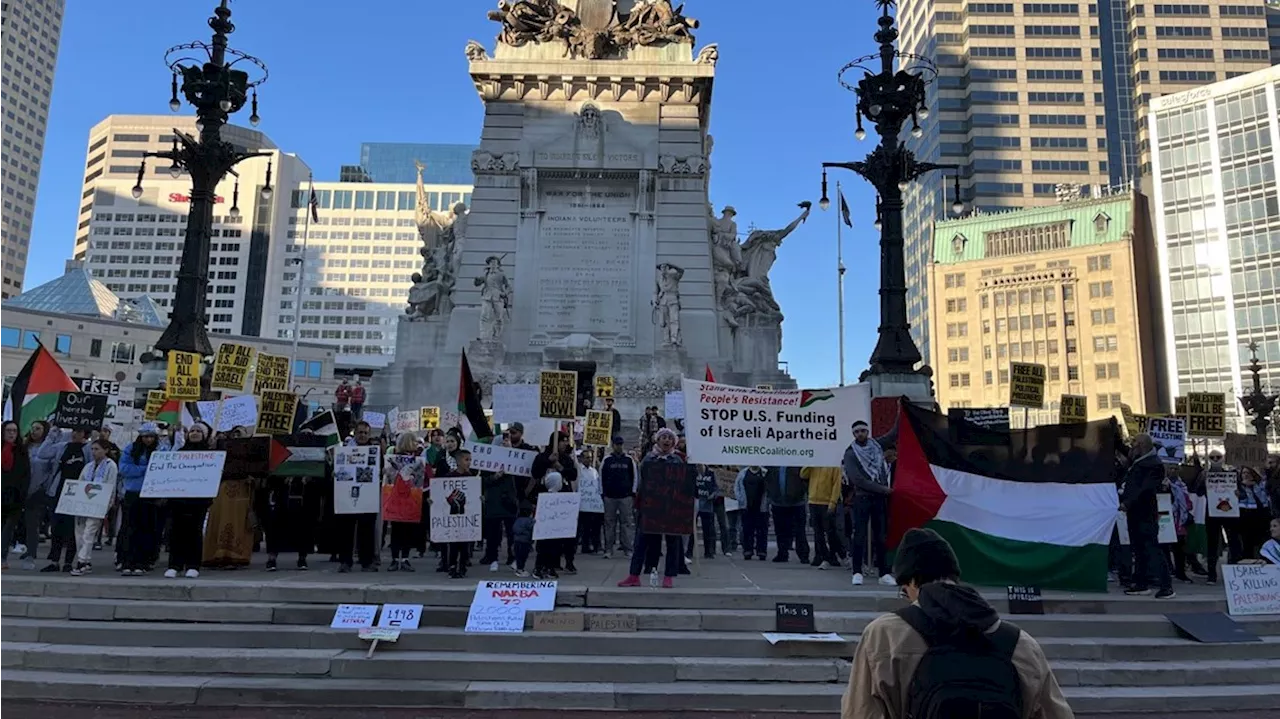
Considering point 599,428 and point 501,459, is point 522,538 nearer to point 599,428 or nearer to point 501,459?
point 501,459

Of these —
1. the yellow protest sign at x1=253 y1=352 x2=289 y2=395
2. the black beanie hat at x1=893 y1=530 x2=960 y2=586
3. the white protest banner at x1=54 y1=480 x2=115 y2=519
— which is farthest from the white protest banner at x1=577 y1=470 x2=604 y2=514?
the black beanie hat at x1=893 y1=530 x2=960 y2=586

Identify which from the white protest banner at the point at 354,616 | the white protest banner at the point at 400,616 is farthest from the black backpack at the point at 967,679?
the white protest banner at the point at 354,616

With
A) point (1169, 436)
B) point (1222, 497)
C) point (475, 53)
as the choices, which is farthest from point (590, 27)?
point (1222, 497)

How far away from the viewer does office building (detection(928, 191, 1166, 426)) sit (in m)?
82.6

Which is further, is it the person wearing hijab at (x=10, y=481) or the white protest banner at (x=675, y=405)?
the white protest banner at (x=675, y=405)

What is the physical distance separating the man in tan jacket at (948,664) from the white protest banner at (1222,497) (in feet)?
38.4

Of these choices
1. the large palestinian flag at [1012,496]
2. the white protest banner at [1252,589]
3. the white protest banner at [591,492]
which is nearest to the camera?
the white protest banner at [1252,589]

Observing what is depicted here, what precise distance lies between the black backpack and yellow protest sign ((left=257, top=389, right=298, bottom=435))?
12.2 meters

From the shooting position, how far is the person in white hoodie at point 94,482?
34.7 feet

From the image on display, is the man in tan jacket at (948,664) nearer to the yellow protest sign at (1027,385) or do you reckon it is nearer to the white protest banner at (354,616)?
the white protest banner at (354,616)

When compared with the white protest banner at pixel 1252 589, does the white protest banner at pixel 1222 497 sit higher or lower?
higher

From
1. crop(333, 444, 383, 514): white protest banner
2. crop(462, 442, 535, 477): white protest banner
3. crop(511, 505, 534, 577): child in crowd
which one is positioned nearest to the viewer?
crop(511, 505, 534, 577): child in crowd

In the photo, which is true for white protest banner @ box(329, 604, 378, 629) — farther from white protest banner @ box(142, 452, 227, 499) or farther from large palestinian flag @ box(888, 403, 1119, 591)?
large palestinian flag @ box(888, 403, 1119, 591)

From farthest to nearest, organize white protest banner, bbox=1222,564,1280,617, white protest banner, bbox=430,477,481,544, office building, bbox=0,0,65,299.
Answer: office building, bbox=0,0,65,299, white protest banner, bbox=430,477,481,544, white protest banner, bbox=1222,564,1280,617
